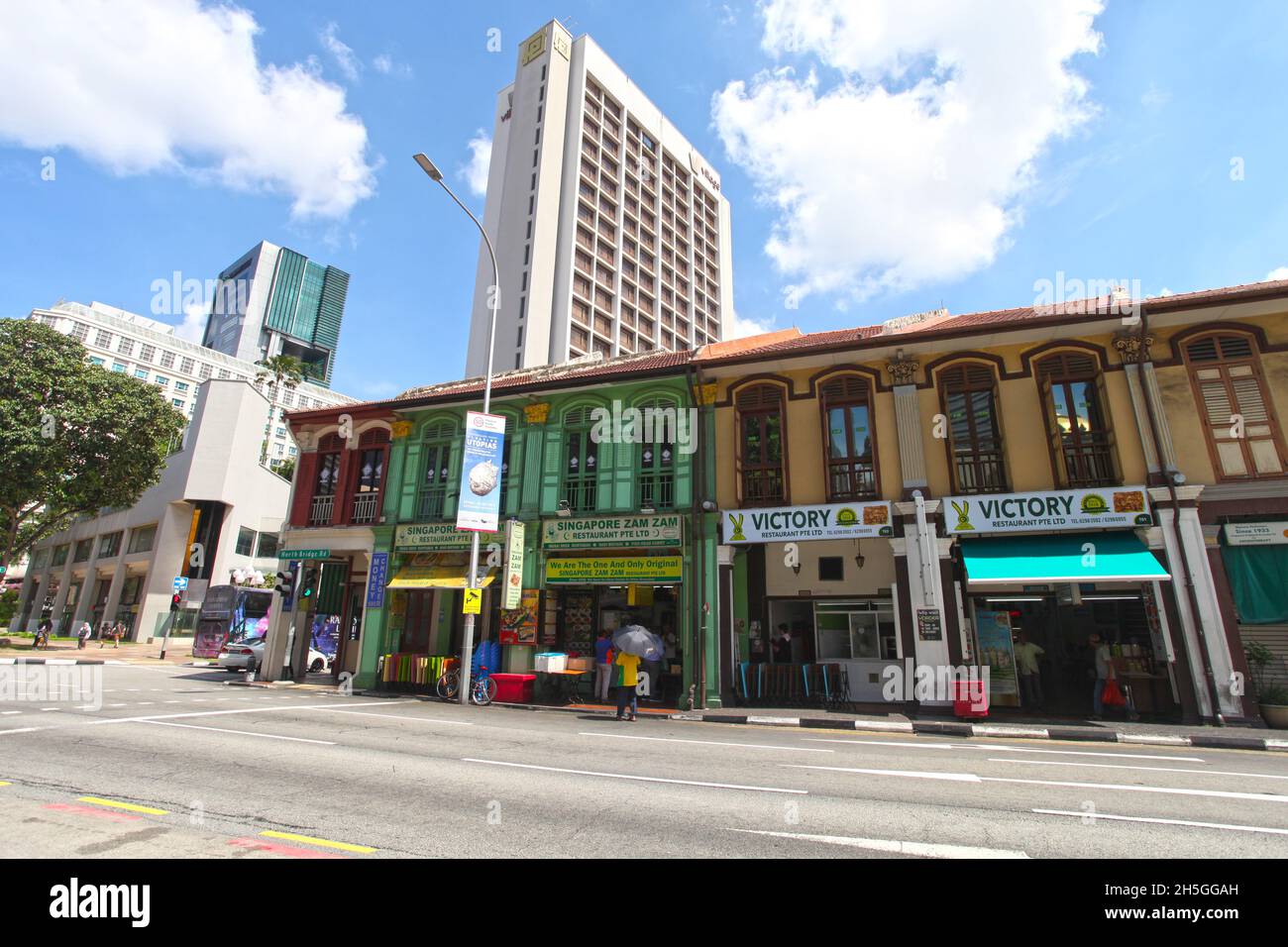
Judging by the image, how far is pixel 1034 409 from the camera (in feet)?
50.5

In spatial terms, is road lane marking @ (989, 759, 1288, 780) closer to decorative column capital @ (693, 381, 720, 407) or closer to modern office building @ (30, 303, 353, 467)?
decorative column capital @ (693, 381, 720, 407)

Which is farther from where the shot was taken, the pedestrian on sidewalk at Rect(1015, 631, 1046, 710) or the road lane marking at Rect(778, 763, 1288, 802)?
the pedestrian on sidewalk at Rect(1015, 631, 1046, 710)

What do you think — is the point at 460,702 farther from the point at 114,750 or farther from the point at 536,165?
the point at 536,165

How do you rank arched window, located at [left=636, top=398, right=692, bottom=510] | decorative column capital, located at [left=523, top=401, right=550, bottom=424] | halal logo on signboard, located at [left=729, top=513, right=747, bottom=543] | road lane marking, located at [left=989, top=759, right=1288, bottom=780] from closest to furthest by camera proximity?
road lane marking, located at [left=989, top=759, right=1288, bottom=780] → halal logo on signboard, located at [left=729, top=513, right=747, bottom=543] → arched window, located at [left=636, top=398, right=692, bottom=510] → decorative column capital, located at [left=523, top=401, right=550, bottom=424]

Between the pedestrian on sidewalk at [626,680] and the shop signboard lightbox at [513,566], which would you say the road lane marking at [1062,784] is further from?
the shop signboard lightbox at [513,566]

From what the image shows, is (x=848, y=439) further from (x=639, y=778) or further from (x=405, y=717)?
(x=405, y=717)

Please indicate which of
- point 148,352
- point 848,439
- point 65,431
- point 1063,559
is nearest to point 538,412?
point 848,439

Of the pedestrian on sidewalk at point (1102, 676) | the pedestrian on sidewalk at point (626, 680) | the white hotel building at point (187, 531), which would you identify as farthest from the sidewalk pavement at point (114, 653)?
the pedestrian on sidewalk at point (1102, 676)

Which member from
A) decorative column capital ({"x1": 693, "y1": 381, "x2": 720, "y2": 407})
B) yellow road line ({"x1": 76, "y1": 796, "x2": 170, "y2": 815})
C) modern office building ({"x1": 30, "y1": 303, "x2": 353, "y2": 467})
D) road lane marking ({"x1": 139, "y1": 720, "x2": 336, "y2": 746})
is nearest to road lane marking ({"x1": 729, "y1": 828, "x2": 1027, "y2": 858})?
yellow road line ({"x1": 76, "y1": 796, "x2": 170, "y2": 815})

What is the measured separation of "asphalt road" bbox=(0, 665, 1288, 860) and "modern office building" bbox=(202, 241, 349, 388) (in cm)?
14978

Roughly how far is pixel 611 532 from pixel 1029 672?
11.3m

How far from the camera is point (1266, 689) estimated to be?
13.1m

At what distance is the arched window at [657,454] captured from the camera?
1795cm

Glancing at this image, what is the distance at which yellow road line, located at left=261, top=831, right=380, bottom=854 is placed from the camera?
4.86m
